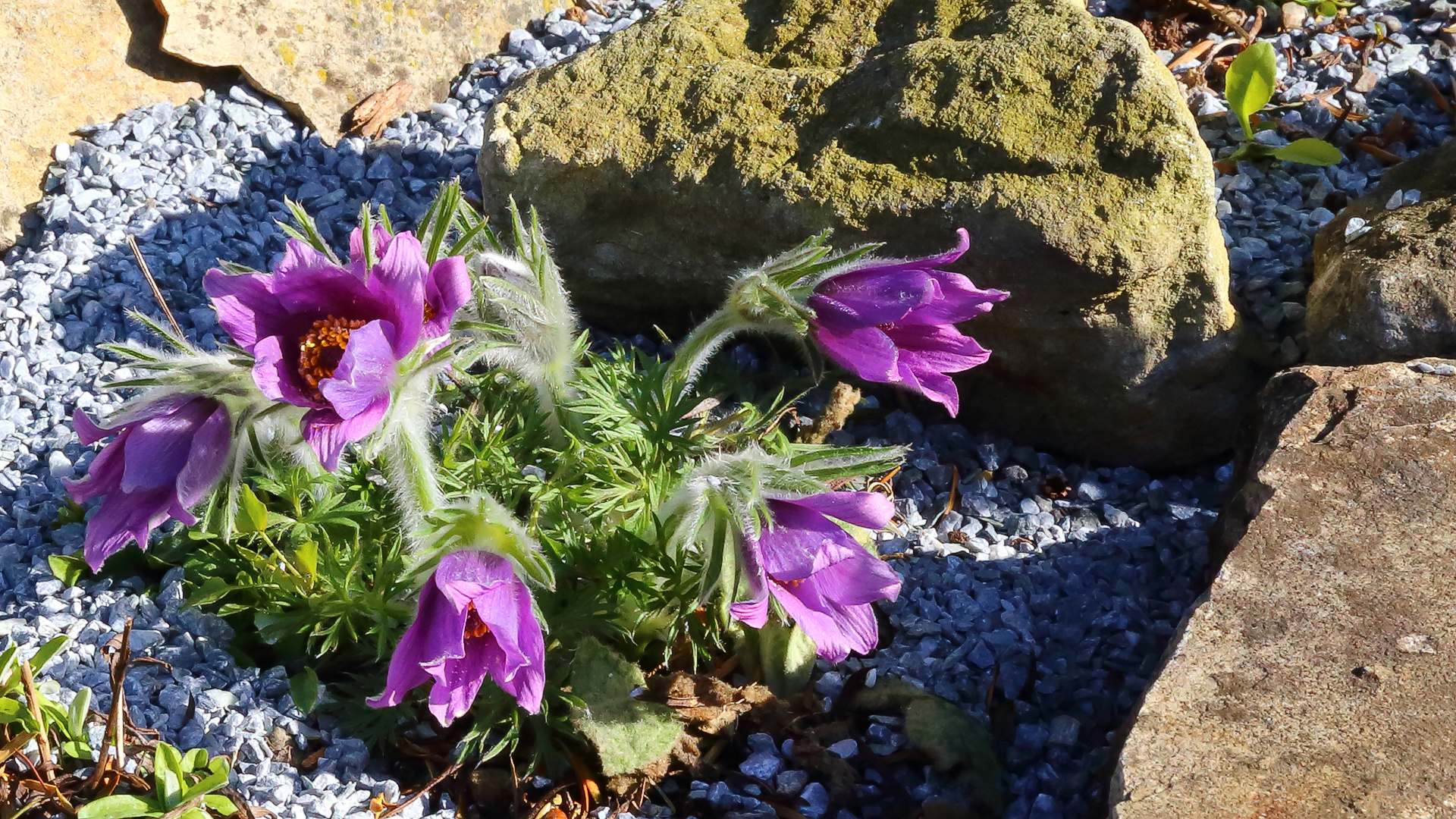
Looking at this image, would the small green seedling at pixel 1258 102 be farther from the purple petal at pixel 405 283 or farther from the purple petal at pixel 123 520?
the purple petal at pixel 123 520

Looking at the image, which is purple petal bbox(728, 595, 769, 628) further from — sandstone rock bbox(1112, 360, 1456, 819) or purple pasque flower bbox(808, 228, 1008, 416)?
sandstone rock bbox(1112, 360, 1456, 819)

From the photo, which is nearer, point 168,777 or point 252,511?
point 168,777

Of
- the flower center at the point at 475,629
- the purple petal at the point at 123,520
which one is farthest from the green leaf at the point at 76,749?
the flower center at the point at 475,629

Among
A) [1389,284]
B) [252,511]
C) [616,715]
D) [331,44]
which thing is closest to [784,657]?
[616,715]

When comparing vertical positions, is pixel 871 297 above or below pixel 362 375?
below

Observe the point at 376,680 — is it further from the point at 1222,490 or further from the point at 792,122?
the point at 1222,490

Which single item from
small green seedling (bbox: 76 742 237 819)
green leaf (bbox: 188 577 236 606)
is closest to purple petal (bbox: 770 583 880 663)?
small green seedling (bbox: 76 742 237 819)

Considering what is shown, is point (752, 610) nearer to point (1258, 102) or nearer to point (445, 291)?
point (445, 291)

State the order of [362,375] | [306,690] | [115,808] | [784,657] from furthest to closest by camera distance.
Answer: [784,657] < [306,690] < [115,808] < [362,375]
